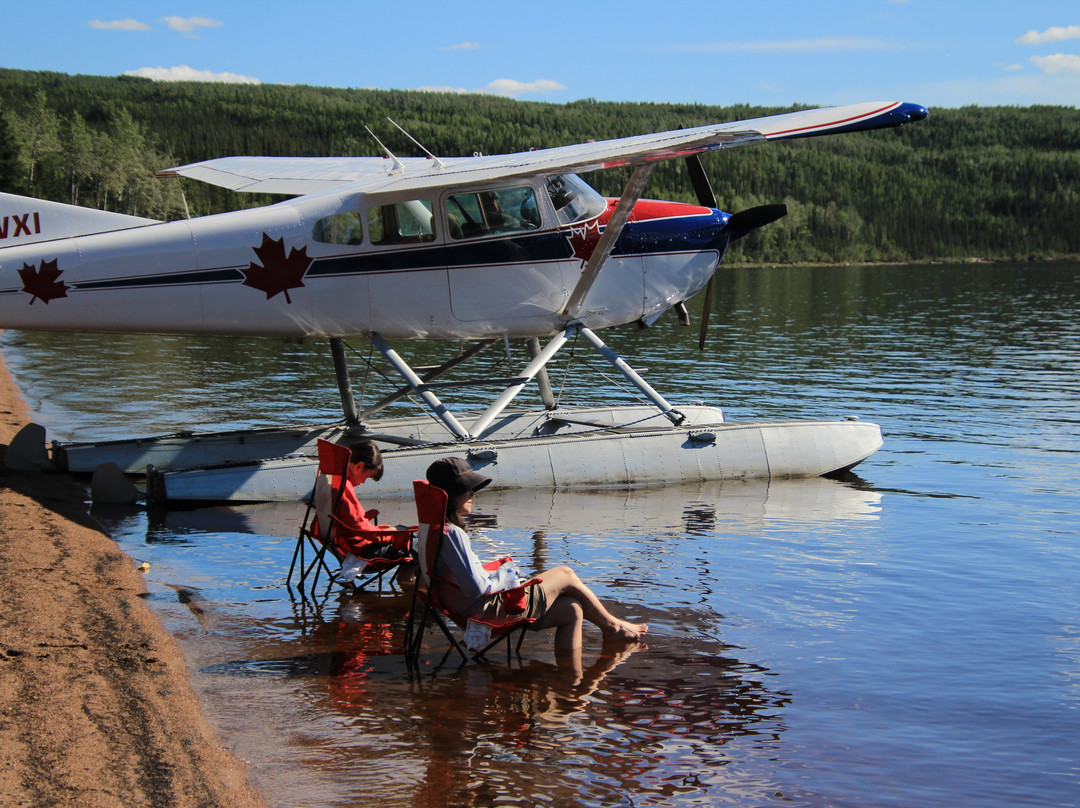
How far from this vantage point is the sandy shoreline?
13.5 feet

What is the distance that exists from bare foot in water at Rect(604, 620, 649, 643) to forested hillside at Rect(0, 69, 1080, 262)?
93246mm

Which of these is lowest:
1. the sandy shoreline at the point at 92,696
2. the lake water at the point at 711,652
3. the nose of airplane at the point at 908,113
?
the lake water at the point at 711,652

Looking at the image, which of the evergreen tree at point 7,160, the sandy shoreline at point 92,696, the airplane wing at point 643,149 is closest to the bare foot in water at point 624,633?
the sandy shoreline at point 92,696

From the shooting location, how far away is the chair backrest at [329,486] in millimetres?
7094

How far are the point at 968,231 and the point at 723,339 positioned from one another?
125955 millimetres

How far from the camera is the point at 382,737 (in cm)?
505

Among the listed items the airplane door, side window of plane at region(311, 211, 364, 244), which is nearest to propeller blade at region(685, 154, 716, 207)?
the airplane door

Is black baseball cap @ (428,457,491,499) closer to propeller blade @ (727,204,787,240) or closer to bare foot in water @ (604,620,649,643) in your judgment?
bare foot in water @ (604,620,649,643)

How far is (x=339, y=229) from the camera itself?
10.3m

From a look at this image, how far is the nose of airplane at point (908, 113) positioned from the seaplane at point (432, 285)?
0.02 m

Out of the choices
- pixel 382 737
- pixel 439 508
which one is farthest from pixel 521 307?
pixel 382 737

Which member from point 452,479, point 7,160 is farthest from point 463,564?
point 7,160

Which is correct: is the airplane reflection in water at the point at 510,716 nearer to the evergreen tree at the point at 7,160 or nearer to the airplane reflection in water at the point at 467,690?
the airplane reflection in water at the point at 467,690

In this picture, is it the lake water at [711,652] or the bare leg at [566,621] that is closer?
the lake water at [711,652]
